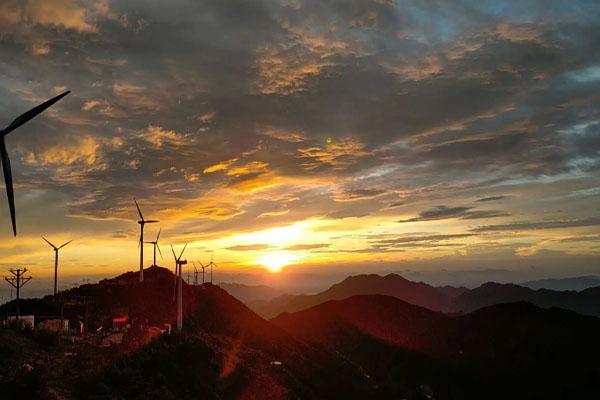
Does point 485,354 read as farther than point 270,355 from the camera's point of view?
Yes

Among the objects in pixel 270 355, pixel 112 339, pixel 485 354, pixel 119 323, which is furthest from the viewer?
pixel 485 354

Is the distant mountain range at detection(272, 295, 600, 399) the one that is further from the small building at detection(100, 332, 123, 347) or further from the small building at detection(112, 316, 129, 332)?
the small building at detection(100, 332, 123, 347)

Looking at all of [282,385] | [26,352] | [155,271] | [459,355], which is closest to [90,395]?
[26,352]

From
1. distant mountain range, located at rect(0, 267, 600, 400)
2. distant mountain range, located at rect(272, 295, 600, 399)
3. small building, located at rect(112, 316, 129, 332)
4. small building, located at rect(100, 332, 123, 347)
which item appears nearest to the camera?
distant mountain range, located at rect(0, 267, 600, 400)

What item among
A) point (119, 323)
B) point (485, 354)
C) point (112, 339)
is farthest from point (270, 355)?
point (485, 354)

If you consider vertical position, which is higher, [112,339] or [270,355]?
[112,339]

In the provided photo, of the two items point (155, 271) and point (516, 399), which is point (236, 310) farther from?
point (516, 399)

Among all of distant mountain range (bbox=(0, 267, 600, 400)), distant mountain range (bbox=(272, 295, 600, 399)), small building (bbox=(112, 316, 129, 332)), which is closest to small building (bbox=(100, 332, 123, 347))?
distant mountain range (bbox=(0, 267, 600, 400))

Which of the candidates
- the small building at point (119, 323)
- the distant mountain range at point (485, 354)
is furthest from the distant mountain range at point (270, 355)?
the small building at point (119, 323)

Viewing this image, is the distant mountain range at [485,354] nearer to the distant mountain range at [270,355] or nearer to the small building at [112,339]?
the distant mountain range at [270,355]

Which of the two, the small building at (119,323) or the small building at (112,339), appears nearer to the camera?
the small building at (112,339)

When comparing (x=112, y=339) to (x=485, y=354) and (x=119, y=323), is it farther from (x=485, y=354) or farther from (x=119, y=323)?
(x=485, y=354)
